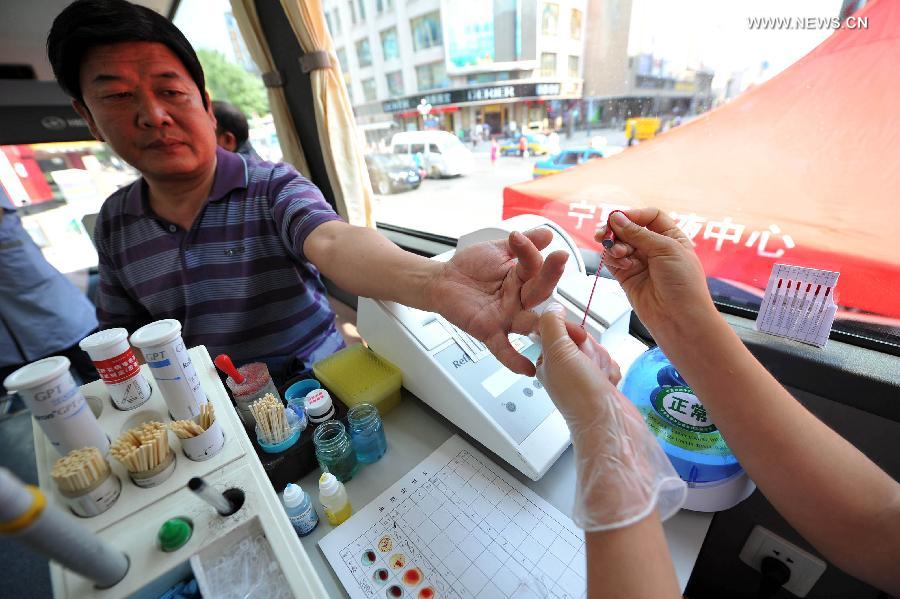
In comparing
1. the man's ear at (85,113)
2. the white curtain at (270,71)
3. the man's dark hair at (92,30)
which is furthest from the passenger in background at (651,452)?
the white curtain at (270,71)

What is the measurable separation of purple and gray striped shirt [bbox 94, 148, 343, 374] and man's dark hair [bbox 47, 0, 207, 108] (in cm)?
32

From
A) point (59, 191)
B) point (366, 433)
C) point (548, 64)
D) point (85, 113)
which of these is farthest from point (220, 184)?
point (59, 191)

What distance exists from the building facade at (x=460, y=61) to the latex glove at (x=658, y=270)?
807 millimetres

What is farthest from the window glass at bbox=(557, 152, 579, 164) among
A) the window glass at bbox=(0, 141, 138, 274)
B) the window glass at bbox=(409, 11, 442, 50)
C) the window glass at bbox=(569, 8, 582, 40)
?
the window glass at bbox=(0, 141, 138, 274)

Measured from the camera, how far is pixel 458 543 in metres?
0.57

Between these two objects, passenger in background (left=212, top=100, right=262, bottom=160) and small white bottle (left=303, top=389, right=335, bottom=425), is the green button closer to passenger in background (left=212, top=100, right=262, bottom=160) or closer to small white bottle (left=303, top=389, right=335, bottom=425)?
small white bottle (left=303, top=389, right=335, bottom=425)

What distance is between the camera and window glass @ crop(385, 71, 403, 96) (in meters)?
2.10

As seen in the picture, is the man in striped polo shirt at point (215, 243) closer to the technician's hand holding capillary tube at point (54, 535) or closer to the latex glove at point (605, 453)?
the latex glove at point (605, 453)

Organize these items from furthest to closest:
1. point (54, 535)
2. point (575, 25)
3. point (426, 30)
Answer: point (426, 30) → point (575, 25) → point (54, 535)

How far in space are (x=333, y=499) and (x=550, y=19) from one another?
163 centimetres

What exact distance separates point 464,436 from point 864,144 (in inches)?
43.2

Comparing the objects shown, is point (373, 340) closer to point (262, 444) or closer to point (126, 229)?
point (262, 444)

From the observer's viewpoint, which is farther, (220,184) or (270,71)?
(270,71)

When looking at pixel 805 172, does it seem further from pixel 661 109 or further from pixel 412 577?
pixel 412 577
